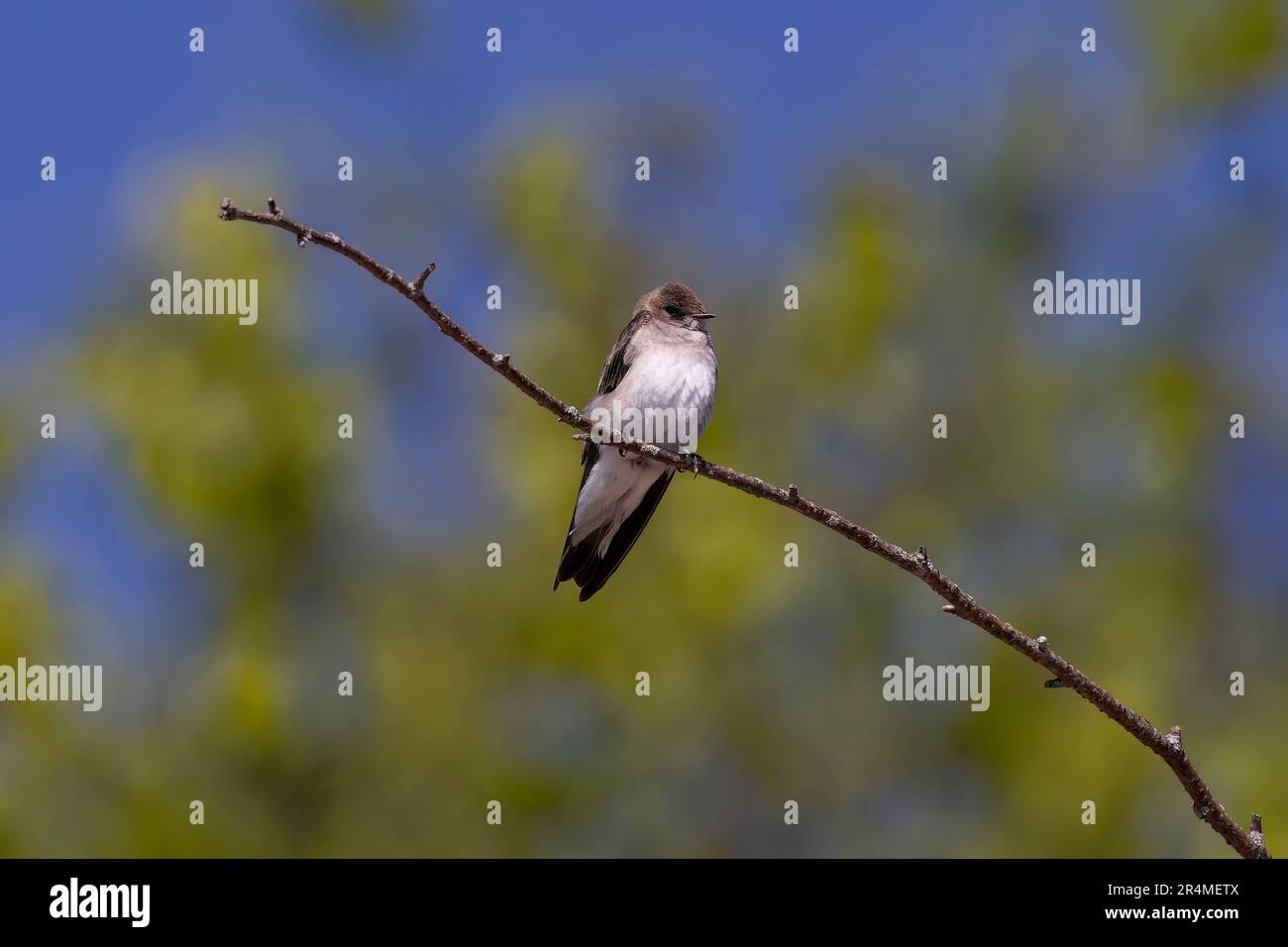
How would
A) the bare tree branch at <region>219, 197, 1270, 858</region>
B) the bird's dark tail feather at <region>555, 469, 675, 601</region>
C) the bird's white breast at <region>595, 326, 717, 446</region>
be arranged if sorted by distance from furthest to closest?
1. the bird's white breast at <region>595, 326, 717, 446</region>
2. the bird's dark tail feather at <region>555, 469, 675, 601</region>
3. the bare tree branch at <region>219, 197, 1270, 858</region>

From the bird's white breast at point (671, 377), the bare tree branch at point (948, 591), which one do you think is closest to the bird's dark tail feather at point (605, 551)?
the bird's white breast at point (671, 377)

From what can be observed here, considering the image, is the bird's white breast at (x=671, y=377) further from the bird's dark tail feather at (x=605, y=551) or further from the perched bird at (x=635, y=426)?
the bird's dark tail feather at (x=605, y=551)

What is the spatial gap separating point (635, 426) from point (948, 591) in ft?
13.3

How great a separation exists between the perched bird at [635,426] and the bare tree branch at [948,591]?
3.22 m

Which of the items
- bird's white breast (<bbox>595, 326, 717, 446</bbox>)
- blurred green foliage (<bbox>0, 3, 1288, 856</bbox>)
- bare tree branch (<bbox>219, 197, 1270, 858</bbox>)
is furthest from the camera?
blurred green foliage (<bbox>0, 3, 1288, 856</bbox>)

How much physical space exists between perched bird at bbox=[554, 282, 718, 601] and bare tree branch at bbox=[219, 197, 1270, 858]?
10.6 ft

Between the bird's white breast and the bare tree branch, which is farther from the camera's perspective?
the bird's white breast

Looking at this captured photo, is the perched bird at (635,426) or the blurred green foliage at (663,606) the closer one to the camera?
the perched bird at (635,426)

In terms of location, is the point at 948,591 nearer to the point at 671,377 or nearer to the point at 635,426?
the point at 635,426

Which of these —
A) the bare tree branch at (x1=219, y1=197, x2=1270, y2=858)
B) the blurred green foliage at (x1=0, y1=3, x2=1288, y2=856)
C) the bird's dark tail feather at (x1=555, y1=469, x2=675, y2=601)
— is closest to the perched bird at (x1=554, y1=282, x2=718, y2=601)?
the bird's dark tail feather at (x1=555, y1=469, x2=675, y2=601)

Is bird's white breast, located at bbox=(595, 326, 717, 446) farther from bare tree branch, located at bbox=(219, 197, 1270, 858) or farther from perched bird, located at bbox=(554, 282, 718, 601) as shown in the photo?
bare tree branch, located at bbox=(219, 197, 1270, 858)

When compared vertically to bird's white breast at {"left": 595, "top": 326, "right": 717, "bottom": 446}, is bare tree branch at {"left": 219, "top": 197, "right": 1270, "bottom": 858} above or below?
below

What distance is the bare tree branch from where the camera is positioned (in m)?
3.22

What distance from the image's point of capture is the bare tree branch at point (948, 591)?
3217 mm
